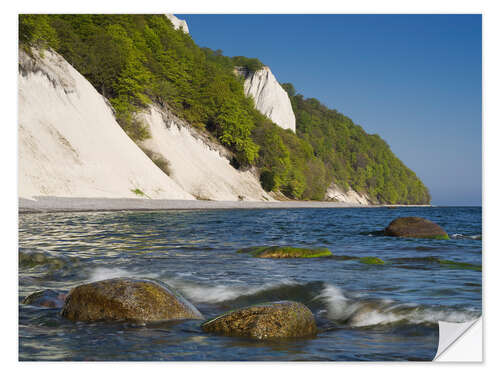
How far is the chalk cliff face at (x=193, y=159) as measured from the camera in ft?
139

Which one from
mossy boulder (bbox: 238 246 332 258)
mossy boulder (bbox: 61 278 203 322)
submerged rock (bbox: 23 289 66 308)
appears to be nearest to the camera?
mossy boulder (bbox: 61 278 203 322)

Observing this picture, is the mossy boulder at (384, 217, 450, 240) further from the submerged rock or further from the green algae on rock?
the submerged rock

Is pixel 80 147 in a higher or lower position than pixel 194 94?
lower

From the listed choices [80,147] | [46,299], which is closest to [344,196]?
[80,147]

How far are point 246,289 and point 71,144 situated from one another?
63.5 ft

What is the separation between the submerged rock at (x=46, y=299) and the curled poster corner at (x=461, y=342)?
15.5 ft

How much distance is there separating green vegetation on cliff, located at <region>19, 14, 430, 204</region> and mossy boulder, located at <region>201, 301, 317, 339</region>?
13089mm

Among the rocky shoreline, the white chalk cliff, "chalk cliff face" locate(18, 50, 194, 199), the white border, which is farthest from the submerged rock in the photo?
"chalk cliff face" locate(18, 50, 194, 199)

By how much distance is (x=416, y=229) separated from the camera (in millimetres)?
17266

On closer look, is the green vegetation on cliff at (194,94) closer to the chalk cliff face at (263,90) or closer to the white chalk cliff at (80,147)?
the chalk cliff face at (263,90)

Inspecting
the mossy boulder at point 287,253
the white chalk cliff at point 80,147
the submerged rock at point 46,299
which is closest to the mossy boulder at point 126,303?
the submerged rock at point 46,299

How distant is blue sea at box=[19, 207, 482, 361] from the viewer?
4852 millimetres
